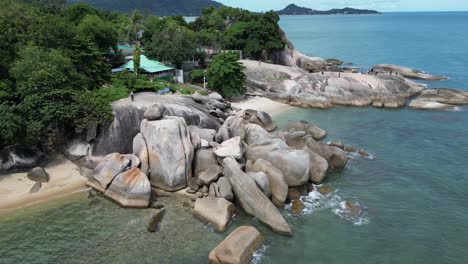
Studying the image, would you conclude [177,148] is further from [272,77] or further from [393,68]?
[393,68]

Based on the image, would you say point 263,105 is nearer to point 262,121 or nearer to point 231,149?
point 262,121

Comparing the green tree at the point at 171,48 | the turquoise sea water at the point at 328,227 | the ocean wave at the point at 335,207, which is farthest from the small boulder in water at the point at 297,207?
the green tree at the point at 171,48

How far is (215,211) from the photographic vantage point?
60.3 feet

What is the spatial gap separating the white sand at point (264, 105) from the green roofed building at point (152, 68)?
8.12 meters

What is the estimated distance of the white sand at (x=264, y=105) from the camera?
37.8 metres

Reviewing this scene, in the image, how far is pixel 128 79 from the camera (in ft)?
97.3

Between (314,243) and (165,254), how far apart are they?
7.06 metres

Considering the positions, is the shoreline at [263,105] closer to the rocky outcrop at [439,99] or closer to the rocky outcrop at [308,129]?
the rocky outcrop at [308,129]

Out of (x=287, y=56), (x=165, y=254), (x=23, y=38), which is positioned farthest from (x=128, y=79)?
(x=287, y=56)

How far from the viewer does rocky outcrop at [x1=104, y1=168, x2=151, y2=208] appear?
1961 cm

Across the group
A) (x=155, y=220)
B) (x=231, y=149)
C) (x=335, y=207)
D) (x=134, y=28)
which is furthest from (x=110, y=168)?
(x=134, y=28)

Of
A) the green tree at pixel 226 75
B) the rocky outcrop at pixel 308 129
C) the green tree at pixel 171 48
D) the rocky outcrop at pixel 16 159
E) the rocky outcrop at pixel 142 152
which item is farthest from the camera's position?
the green tree at pixel 171 48

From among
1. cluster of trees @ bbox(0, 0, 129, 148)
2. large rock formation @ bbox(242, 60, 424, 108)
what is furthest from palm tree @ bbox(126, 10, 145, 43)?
cluster of trees @ bbox(0, 0, 129, 148)

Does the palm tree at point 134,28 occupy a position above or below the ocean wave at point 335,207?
above
